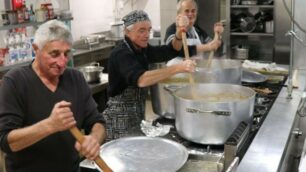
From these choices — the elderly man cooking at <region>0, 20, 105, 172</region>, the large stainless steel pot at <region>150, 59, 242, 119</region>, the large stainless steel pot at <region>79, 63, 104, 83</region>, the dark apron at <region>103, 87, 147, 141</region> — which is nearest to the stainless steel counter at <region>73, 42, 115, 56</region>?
the large stainless steel pot at <region>79, 63, 104, 83</region>

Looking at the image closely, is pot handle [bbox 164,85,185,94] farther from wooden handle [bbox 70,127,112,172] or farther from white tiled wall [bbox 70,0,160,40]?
white tiled wall [bbox 70,0,160,40]

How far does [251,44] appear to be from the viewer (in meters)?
4.98

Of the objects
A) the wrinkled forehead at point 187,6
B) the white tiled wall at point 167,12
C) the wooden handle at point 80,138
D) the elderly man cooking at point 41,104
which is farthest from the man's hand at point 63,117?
the white tiled wall at point 167,12

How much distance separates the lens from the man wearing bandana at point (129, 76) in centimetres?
201

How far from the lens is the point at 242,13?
192 inches

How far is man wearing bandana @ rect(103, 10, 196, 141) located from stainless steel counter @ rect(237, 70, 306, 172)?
0.61 metres

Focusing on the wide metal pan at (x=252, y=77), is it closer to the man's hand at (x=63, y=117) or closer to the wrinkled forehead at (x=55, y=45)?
the wrinkled forehead at (x=55, y=45)

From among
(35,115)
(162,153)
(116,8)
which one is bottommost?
(162,153)

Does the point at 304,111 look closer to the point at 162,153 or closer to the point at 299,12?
the point at 162,153

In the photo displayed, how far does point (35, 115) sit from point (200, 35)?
2.08 m

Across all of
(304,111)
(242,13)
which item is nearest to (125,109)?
(304,111)

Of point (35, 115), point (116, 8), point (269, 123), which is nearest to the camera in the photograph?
point (35, 115)

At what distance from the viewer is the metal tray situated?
1398 millimetres

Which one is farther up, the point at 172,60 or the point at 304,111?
the point at 172,60
